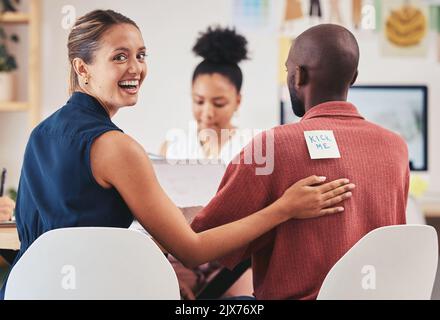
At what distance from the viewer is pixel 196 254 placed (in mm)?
1390

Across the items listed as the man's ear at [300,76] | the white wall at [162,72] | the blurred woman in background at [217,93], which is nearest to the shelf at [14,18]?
the white wall at [162,72]

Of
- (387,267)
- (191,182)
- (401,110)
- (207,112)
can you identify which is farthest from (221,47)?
(387,267)

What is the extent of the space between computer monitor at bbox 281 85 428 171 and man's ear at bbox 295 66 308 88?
2.86 m

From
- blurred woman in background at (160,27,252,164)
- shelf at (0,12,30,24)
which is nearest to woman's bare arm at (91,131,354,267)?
blurred woman in background at (160,27,252,164)

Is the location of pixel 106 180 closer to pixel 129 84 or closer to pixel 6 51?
pixel 129 84

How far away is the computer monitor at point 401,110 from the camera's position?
171 inches

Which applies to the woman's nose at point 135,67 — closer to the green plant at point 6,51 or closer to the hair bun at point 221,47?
the hair bun at point 221,47

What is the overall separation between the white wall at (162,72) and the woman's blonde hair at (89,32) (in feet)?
9.32

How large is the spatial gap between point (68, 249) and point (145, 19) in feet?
10.8

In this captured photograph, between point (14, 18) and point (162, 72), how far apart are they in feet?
2.91

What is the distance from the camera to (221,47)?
342 cm

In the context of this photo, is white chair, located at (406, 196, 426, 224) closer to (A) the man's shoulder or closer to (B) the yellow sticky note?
(A) the man's shoulder

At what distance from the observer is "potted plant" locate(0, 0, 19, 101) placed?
4.07 meters
